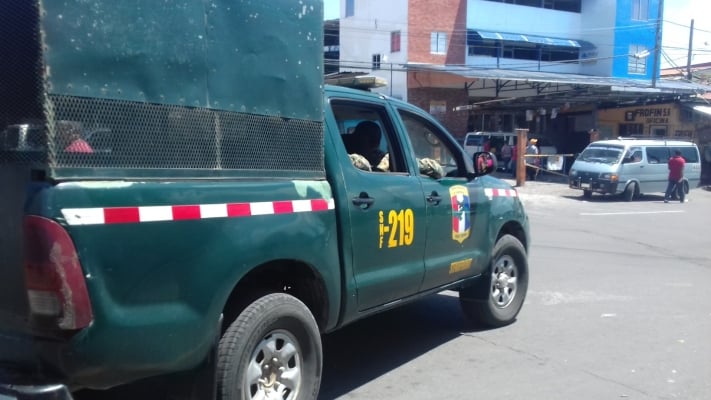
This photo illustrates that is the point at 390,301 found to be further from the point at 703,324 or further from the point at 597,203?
the point at 597,203

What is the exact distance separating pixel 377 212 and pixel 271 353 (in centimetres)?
128

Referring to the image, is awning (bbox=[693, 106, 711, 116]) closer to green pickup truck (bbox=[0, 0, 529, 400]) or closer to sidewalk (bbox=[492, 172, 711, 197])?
sidewalk (bbox=[492, 172, 711, 197])

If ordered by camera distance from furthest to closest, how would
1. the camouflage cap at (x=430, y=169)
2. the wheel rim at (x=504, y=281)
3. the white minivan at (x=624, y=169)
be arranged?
the white minivan at (x=624, y=169)
the wheel rim at (x=504, y=281)
the camouflage cap at (x=430, y=169)

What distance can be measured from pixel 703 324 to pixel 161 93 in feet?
20.1

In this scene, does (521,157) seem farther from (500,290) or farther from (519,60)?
(500,290)

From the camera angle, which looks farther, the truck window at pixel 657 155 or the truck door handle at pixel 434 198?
the truck window at pixel 657 155

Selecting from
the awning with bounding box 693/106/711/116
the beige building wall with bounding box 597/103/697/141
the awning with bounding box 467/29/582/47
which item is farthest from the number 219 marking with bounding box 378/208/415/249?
the awning with bounding box 467/29/582/47

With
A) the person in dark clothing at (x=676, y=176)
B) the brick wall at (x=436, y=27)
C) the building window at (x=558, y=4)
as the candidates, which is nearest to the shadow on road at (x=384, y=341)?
the person in dark clothing at (x=676, y=176)

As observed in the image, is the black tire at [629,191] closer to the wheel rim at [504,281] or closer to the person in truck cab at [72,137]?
the wheel rim at [504,281]

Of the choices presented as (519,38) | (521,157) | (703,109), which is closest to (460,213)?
(521,157)

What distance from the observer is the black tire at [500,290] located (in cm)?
634

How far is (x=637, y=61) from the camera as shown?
Result: 44.0m

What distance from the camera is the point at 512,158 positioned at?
29.3m

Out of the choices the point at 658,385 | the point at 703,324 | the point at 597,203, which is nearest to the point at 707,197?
the point at 597,203
